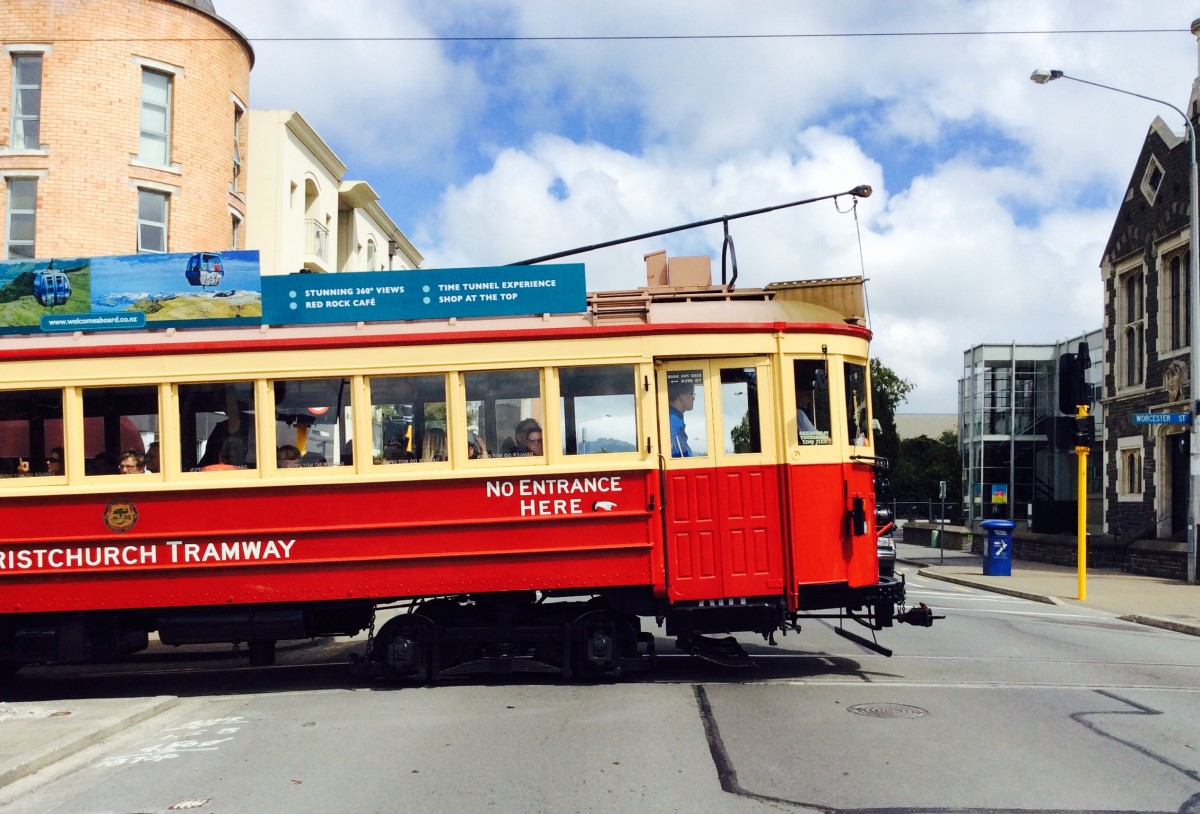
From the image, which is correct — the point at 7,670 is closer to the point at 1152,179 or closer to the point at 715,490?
the point at 715,490

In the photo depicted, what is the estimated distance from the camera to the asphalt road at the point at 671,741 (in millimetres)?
6477

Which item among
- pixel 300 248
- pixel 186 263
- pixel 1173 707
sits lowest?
pixel 1173 707

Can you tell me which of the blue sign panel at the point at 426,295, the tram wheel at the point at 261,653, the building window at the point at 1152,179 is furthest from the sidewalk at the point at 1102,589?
the tram wheel at the point at 261,653

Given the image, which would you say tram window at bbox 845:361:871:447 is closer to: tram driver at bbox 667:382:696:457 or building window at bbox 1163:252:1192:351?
tram driver at bbox 667:382:696:457

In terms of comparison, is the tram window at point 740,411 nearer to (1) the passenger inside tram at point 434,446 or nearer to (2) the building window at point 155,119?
(1) the passenger inside tram at point 434,446

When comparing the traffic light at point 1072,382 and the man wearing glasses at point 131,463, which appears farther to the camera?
→ the traffic light at point 1072,382

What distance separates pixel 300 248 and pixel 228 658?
26087 mm

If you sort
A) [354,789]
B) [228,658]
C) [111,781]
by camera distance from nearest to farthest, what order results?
[354,789] < [111,781] < [228,658]

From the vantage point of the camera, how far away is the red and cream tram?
9859mm

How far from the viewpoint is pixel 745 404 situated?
10.3 m

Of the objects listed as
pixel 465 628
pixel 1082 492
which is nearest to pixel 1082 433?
pixel 1082 492

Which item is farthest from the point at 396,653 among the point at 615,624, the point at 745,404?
the point at 745,404

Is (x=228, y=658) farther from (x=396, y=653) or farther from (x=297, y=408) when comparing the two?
(x=297, y=408)

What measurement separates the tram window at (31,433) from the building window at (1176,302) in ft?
83.4
